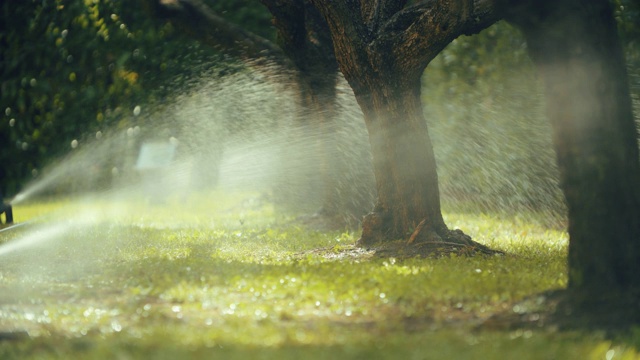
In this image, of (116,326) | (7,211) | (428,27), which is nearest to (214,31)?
(7,211)

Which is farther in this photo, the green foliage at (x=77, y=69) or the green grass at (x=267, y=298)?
the green foliage at (x=77, y=69)

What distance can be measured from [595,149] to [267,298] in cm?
249

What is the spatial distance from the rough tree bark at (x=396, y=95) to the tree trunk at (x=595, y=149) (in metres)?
2.37

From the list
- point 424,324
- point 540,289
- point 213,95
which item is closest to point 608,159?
point 540,289

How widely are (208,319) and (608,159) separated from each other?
282cm

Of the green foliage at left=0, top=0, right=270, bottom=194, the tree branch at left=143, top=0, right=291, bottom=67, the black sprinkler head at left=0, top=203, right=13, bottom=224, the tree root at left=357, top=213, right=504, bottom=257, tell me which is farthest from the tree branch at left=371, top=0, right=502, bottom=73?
the black sprinkler head at left=0, top=203, right=13, bottom=224

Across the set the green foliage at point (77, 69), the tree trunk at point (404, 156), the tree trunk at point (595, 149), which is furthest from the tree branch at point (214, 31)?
the tree trunk at point (595, 149)

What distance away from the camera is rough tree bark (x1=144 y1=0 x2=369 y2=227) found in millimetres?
10875

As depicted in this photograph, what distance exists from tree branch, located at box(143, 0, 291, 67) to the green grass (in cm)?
254

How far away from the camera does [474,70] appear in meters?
13.5

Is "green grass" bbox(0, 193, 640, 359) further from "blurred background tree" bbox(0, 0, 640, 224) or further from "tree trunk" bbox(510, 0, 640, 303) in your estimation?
"blurred background tree" bbox(0, 0, 640, 224)

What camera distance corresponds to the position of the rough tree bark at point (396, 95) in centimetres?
861

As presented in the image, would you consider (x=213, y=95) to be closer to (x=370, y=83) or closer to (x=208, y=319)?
(x=370, y=83)

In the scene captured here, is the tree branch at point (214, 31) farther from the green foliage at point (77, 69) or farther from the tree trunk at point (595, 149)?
the tree trunk at point (595, 149)
